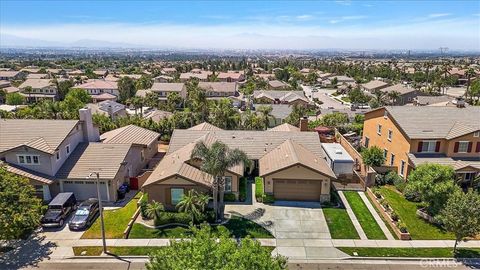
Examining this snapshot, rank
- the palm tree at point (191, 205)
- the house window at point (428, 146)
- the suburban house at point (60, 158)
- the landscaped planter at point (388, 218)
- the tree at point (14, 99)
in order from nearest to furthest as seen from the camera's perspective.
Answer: the landscaped planter at point (388, 218), the palm tree at point (191, 205), the suburban house at point (60, 158), the house window at point (428, 146), the tree at point (14, 99)

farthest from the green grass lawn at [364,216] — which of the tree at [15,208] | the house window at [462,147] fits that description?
the tree at [15,208]

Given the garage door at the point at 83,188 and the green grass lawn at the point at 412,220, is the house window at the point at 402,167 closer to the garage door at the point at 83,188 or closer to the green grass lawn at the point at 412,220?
the green grass lawn at the point at 412,220

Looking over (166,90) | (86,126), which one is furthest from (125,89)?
(86,126)

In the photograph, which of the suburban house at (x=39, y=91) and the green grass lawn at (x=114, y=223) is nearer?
the green grass lawn at (x=114, y=223)

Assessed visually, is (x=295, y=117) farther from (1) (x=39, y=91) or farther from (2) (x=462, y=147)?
(1) (x=39, y=91)

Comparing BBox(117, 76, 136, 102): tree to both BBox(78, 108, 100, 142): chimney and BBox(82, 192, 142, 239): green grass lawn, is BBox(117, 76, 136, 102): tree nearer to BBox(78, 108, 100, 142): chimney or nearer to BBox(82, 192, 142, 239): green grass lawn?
BBox(78, 108, 100, 142): chimney
